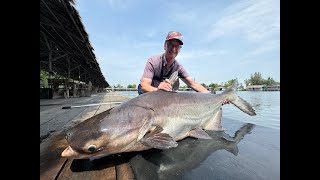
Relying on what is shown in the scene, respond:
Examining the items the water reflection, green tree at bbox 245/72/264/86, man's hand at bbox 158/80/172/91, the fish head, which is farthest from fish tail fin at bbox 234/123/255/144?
green tree at bbox 245/72/264/86

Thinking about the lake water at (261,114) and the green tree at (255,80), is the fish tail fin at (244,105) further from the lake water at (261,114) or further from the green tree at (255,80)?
the green tree at (255,80)

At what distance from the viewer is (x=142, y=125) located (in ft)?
6.66

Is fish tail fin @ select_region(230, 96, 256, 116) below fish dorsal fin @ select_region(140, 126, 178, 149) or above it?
above

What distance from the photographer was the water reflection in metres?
1.67

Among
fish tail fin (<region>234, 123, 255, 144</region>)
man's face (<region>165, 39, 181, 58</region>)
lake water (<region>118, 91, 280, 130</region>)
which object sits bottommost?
lake water (<region>118, 91, 280, 130</region>)

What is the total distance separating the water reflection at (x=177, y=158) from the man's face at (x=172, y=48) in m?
1.62

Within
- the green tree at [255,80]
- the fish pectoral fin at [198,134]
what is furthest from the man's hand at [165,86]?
the green tree at [255,80]

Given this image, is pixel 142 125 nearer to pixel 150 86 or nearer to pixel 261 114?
pixel 150 86

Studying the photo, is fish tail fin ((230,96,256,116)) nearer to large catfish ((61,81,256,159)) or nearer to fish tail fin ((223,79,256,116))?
fish tail fin ((223,79,256,116))

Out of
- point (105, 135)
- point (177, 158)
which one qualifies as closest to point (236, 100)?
point (177, 158)

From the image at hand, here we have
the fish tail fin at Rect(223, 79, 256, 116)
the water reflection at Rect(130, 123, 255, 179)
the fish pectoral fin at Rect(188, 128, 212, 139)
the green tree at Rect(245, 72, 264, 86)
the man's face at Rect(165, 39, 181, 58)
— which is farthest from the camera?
the green tree at Rect(245, 72, 264, 86)

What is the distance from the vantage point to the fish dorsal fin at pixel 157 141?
75.5 inches

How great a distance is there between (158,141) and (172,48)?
209cm
